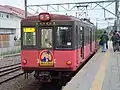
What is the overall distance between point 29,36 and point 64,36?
121 centimetres

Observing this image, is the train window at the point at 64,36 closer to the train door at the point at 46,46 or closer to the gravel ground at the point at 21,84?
the train door at the point at 46,46

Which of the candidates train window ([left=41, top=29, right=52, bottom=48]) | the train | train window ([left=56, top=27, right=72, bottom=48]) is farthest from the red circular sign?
train window ([left=56, top=27, right=72, bottom=48])

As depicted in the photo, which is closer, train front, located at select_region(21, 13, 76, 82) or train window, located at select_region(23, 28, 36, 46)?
train front, located at select_region(21, 13, 76, 82)

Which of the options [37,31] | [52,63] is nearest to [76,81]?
[52,63]

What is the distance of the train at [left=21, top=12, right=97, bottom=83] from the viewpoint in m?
10.3

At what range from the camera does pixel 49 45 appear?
34.1ft


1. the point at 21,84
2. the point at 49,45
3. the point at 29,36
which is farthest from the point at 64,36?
the point at 21,84

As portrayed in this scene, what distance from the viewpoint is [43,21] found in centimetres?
1051

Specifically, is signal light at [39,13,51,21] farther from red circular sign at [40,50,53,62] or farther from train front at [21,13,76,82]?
red circular sign at [40,50,53,62]

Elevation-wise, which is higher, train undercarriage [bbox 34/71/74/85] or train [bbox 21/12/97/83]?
train [bbox 21/12/97/83]

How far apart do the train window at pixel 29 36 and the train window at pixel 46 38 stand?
298mm

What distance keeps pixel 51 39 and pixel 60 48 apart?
1.43 feet

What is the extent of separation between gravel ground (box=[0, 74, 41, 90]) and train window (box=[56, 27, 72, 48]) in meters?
2.30

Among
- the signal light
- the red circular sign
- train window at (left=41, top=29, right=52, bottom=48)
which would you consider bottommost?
the red circular sign
